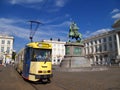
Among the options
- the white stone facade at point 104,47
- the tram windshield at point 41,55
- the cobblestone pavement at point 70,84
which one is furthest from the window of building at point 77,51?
the white stone facade at point 104,47

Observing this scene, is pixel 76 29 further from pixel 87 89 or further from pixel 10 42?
pixel 10 42

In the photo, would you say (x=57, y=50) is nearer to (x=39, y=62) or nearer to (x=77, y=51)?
(x=77, y=51)

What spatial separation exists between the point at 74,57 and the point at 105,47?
61.7 m

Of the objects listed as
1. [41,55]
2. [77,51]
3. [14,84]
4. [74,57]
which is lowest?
[14,84]

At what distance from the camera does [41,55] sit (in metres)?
12.8

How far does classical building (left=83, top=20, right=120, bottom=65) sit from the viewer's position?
76.7 metres

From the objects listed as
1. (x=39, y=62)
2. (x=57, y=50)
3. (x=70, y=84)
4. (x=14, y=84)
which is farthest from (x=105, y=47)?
(x=14, y=84)

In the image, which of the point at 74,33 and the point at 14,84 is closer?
the point at 14,84

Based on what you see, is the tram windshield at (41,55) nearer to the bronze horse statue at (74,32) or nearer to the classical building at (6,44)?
the bronze horse statue at (74,32)

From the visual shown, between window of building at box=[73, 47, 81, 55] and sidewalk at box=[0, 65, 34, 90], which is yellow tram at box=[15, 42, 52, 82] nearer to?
sidewalk at box=[0, 65, 34, 90]

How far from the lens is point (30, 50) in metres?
12.9

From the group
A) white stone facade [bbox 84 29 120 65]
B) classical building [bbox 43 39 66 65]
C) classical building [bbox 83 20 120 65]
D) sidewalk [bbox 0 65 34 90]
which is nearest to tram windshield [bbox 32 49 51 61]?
sidewalk [bbox 0 65 34 90]

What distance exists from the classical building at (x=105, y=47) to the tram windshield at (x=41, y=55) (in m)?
63.5

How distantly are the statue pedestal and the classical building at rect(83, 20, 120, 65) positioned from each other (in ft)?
152
